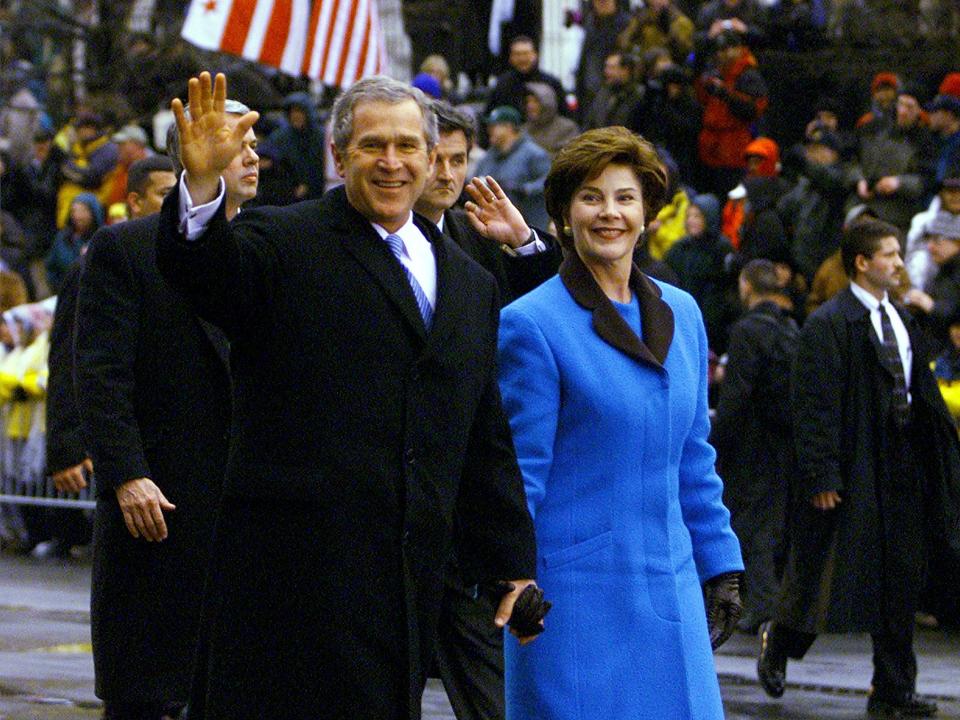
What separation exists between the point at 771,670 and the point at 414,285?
494 cm

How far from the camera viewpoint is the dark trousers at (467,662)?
6469 millimetres

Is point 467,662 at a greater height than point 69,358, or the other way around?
point 69,358

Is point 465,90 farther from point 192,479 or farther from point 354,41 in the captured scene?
point 192,479

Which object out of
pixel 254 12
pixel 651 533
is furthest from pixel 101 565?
pixel 254 12

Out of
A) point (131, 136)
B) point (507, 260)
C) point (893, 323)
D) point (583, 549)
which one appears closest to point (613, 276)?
point (583, 549)

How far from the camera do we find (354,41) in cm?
1538

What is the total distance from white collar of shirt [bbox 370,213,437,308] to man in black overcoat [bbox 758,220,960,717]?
4707 mm

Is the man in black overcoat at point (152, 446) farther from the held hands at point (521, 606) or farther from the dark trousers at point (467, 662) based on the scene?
the held hands at point (521, 606)

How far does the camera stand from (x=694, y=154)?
1697cm

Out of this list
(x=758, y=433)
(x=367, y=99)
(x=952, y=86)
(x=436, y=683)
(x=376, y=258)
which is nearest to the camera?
(x=376, y=258)

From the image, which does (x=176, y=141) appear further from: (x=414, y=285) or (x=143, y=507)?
(x=414, y=285)

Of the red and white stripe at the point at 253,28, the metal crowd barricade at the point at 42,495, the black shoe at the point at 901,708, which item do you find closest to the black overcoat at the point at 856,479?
the black shoe at the point at 901,708

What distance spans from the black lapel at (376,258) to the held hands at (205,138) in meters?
0.44

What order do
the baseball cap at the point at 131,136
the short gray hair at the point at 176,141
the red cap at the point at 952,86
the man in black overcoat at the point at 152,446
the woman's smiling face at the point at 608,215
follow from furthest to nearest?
1. the baseball cap at the point at 131,136
2. the red cap at the point at 952,86
3. the man in black overcoat at the point at 152,446
4. the short gray hair at the point at 176,141
5. the woman's smiling face at the point at 608,215
